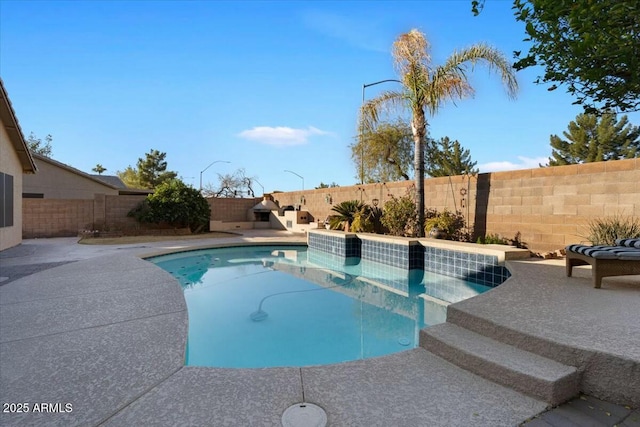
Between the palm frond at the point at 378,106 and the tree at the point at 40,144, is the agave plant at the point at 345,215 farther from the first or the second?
the tree at the point at 40,144

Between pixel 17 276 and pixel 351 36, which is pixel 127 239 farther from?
pixel 351 36

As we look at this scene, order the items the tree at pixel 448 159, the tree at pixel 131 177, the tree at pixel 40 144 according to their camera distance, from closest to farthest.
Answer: the tree at pixel 448 159, the tree at pixel 40 144, the tree at pixel 131 177

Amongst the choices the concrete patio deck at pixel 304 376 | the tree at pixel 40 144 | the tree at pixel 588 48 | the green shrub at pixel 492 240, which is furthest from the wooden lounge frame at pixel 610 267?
the tree at pixel 40 144

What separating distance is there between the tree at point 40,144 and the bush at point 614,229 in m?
44.5

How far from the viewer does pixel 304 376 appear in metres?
2.53

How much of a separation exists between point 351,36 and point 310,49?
1.60 meters

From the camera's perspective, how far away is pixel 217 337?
4.26 m

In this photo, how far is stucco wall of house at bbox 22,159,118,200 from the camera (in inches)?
722

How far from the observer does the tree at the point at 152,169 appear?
39.5 meters

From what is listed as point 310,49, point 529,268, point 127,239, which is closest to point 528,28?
point 529,268

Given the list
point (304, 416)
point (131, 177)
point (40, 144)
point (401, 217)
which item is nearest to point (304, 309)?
point (304, 416)

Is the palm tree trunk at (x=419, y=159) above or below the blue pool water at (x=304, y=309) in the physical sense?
above

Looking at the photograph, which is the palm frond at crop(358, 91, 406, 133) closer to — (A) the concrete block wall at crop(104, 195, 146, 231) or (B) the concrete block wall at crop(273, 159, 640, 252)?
(B) the concrete block wall at crop(273, 159, 640, 252)

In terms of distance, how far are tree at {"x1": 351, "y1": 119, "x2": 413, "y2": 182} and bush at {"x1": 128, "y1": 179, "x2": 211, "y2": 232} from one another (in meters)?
10.8
